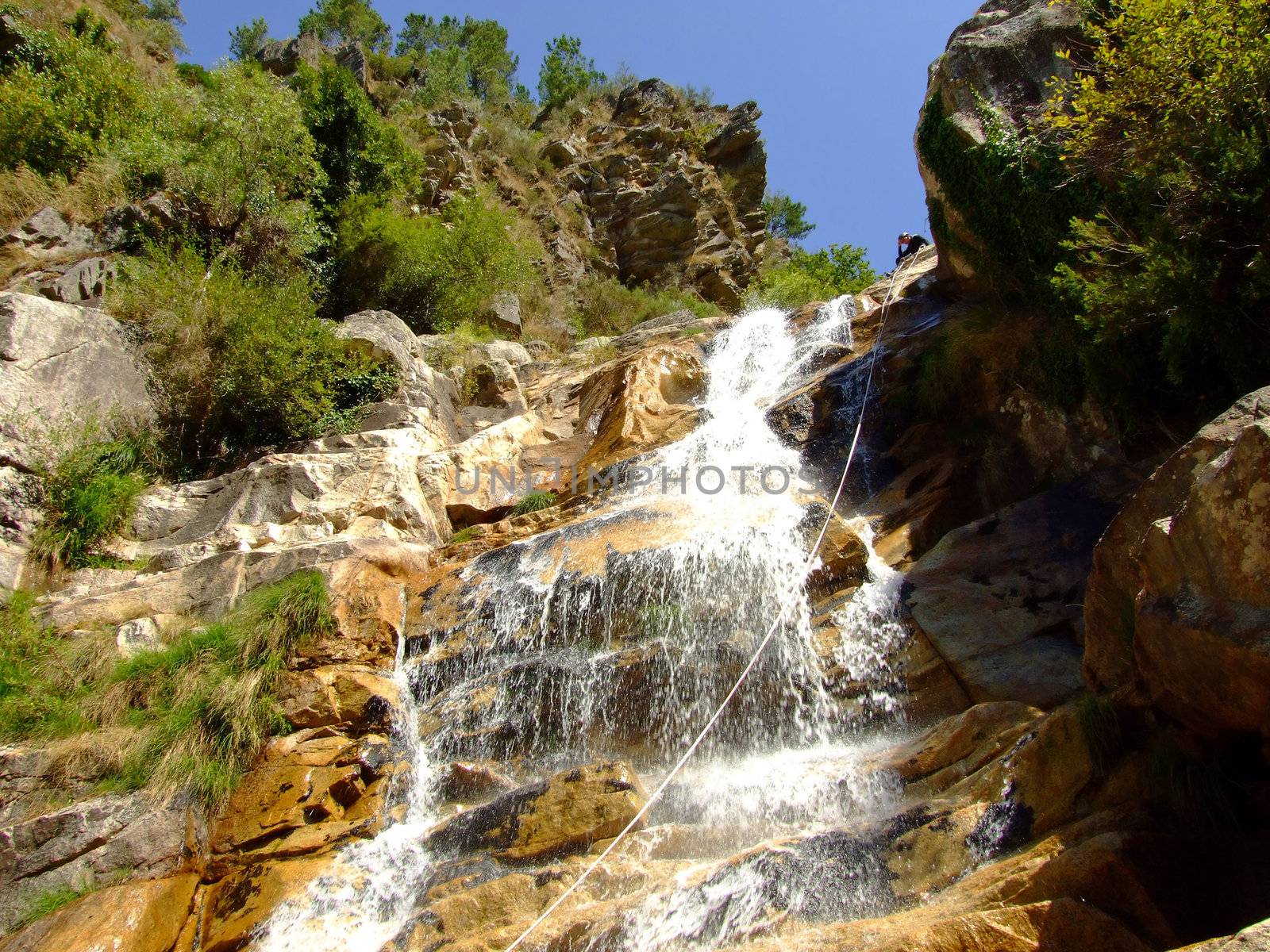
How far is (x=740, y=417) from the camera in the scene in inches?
464

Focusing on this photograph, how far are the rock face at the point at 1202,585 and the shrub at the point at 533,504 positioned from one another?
732 centimetres

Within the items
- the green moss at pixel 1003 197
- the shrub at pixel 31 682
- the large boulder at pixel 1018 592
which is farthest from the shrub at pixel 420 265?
the large boulder at pixel 1018 592

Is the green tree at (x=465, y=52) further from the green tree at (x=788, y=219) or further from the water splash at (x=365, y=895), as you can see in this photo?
the water splash at (x=365, y=895)

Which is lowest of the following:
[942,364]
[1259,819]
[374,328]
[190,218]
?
[1259,819]

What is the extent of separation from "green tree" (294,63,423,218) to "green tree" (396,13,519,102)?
12088 mm

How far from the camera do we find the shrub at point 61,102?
43.7ft

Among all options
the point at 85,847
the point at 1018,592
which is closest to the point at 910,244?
the point at 1018,592

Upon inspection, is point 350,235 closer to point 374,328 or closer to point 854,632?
point 374,328

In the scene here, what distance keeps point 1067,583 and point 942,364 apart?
4.29 meters

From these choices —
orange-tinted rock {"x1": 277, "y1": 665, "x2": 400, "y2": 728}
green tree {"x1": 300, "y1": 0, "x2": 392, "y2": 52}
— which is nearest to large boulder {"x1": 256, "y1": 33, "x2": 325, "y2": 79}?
green tree {"x1": 300, "y1": 0, "x2": 392, "y2": 52}

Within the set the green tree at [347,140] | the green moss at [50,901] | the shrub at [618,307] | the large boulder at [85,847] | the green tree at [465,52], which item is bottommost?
the green moss at [50,901]

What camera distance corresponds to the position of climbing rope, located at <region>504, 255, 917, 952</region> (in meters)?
4.41

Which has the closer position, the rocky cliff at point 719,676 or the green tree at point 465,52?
the rocky cliff at point 719,676

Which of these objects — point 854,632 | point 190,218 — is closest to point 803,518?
point 854,632
